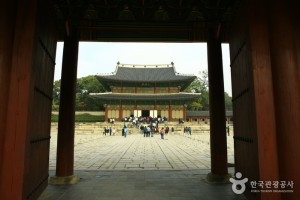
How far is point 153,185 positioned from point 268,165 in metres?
2.70

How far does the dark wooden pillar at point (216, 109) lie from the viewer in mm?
5160

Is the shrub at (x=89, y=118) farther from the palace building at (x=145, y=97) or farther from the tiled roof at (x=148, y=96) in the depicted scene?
the tiled roof at (x=148, y=96)

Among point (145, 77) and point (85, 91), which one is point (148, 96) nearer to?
point (145, 77)

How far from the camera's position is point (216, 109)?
531cm

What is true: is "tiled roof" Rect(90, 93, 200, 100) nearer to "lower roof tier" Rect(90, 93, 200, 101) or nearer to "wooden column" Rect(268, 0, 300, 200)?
"lower roof tier" Rect(90, 93, 200, 101)

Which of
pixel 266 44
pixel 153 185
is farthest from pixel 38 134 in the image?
pixel 266 44

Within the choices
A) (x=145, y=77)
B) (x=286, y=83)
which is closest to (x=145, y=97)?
(x=145, y=77)

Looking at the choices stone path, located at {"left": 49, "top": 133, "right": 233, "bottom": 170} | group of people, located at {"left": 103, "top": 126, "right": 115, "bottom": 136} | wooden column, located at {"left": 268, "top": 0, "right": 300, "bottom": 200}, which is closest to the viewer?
wooden column, located at {"left": 268, "top": 0, "right": 300, "bottom": 200}

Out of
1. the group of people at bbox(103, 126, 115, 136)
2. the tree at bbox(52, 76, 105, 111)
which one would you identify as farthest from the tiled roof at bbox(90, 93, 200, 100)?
the tree at bbox(52, 76, 105, 111)

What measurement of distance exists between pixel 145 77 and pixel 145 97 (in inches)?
196

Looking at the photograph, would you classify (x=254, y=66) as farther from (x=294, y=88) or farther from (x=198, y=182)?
(x=198, y=182)

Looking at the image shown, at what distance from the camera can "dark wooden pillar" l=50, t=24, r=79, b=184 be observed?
16.6 feet

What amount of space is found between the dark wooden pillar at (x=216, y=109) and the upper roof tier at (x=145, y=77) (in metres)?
33.3

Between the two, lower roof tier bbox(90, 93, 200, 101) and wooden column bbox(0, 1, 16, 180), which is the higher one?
lower roof tier bbox(90, 93, 200, 101)
